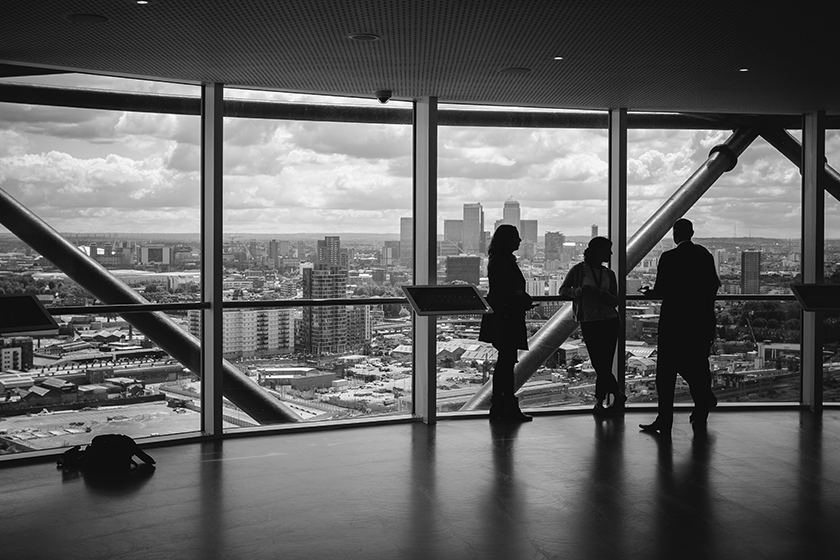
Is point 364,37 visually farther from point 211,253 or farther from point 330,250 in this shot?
point 330,250

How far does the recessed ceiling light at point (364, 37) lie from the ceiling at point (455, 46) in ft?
0.18

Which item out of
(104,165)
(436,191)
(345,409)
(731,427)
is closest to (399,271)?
(436,191)

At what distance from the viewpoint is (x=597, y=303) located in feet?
27.2

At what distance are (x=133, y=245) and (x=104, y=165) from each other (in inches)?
28.6

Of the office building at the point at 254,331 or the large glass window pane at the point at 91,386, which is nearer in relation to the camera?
the large glass window pane at the point at 91,386

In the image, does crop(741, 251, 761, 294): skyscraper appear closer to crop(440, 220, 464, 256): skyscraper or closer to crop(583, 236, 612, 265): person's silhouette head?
crop(583, 236, 612, 265): person's silhouette head

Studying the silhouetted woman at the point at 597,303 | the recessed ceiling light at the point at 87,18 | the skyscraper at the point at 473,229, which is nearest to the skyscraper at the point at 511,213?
the skyscraper at the point at 473,229

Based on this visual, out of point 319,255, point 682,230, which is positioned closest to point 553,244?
point 682,230

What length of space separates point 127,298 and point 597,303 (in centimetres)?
438

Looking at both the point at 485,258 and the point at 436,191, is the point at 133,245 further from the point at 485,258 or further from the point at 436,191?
the point at 485,258

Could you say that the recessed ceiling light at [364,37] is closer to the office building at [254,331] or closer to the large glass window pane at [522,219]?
the large glass window pane at [522,219]

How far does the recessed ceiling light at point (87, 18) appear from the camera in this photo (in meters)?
5.20

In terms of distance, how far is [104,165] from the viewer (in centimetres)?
730

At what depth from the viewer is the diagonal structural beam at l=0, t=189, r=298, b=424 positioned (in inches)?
273
